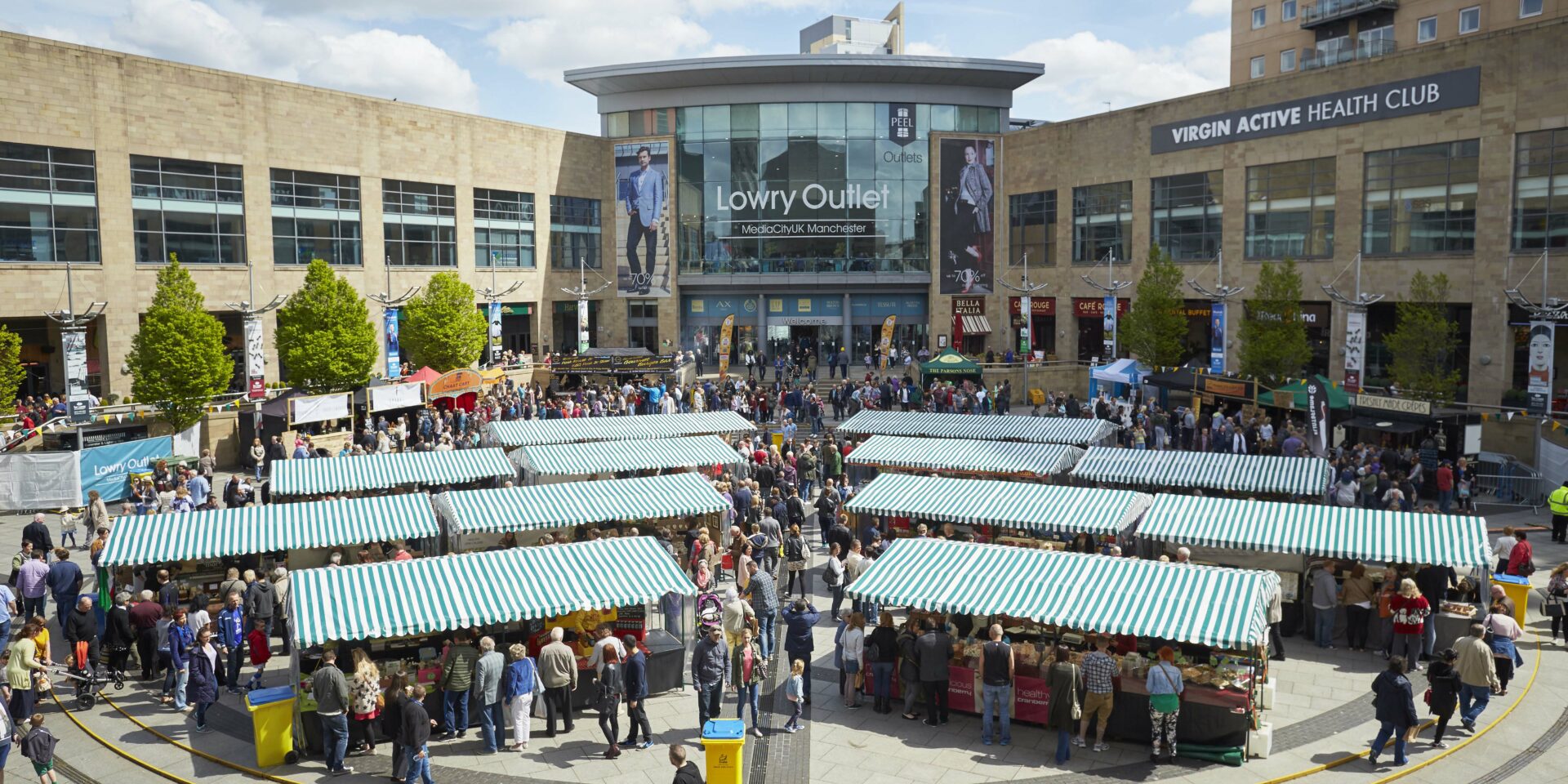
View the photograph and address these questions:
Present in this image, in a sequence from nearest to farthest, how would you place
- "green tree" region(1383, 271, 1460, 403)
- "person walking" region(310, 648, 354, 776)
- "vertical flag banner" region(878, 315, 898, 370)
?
1. "person walking" region(310, 648, 354, 776)
2. "green tree" region(1383, 271, 1460, 403)
3. "vertical flag banner" region(878, 315, 898, 370)

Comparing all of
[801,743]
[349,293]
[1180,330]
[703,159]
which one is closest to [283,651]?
[801,743]

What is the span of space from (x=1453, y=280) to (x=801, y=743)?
30413 millimetres

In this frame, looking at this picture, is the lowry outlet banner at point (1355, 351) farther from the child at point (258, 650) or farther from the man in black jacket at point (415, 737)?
the child at point (258, 650)

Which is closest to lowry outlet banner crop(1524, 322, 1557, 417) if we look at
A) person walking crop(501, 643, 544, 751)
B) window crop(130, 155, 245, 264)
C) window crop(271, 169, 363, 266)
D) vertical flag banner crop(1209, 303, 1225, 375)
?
vertical flag banner crop(1209, 303, 1225, 375)

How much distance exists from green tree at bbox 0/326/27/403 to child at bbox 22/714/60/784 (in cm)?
1968

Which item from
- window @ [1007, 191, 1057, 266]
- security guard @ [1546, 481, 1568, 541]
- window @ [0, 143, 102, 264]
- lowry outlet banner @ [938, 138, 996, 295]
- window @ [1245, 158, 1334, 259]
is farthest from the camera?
lowry outlet banner @ [938, 138, 996, 295]

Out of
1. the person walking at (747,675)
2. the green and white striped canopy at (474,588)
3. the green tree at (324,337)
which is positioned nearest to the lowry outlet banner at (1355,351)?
the green and white striped canopy at (474,588)

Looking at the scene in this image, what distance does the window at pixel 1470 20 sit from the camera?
4538 cm

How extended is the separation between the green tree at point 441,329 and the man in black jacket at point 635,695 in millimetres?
29706

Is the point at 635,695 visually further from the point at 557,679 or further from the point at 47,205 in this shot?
the point at 47,205

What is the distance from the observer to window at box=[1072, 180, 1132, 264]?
152 ft

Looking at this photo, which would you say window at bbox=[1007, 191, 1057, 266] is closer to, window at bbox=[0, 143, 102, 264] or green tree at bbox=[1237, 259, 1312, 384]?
green tree at bbox=[1237, 259, 1312, 384]

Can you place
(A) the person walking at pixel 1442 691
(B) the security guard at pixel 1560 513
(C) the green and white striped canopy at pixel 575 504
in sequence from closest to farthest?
(A) the person walking at pixel 1442 691 < (C) the green and white striped canopy at pixel 575 504 < (B) the security guard at pixel 1560 513

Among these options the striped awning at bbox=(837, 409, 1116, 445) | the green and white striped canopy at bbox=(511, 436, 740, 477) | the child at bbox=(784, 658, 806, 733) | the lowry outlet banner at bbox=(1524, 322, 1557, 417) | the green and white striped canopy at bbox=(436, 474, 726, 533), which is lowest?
the child at bbox=(784, 658, 806, 733)
